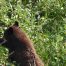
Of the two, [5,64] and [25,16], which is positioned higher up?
[25,16]

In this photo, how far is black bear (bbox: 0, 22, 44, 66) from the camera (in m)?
9.03

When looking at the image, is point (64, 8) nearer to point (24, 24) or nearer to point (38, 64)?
point (24, 24)

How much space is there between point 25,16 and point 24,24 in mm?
274

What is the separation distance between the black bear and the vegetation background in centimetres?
17

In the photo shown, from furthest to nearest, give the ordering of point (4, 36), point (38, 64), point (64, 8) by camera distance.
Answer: point (64, 8) → point (4, 36) → point (38, 64)

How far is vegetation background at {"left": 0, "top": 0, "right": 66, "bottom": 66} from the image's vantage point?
9.84m

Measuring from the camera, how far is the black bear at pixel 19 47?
903cm

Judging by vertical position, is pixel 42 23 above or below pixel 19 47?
above

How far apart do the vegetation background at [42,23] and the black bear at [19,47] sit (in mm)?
171

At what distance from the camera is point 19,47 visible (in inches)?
366

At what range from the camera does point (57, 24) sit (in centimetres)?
1120

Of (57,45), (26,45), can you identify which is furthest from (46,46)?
(26,45)

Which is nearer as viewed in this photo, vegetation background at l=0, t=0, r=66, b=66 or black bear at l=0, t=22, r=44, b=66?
black bear at l=0, t=22, r=44, b=66

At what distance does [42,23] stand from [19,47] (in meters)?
1.37
